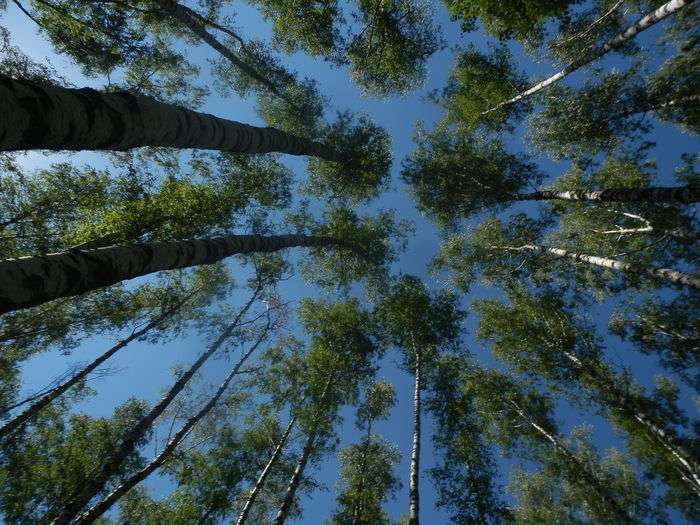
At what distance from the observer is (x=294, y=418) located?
45.8 feet

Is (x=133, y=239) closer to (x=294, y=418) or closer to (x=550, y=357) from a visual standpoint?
(x=294, y=418)

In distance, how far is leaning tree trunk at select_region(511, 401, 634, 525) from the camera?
10837 mm

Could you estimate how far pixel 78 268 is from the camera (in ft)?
13.5

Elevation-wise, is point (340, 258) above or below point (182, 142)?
above

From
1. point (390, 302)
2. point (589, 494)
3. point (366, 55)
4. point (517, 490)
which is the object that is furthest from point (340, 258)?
point (517, 490)

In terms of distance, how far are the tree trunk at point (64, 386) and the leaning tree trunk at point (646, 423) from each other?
16225 mm

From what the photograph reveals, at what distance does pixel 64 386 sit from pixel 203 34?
1397cm

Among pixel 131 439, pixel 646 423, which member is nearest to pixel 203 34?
pixel 131 439

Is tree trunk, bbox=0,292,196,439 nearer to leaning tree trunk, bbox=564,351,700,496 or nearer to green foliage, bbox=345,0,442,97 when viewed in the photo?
green foliage, bbox=345,0,442,97

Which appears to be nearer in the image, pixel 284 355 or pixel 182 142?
pixel 182 142

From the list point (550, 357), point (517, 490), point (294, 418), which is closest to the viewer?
point (294, 418)

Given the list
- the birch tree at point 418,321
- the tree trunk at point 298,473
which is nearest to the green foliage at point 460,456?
the birch tree at point 418,321

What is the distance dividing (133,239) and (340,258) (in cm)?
1004

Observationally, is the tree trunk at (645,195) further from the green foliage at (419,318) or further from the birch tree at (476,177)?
the green foliage at (419,318)
